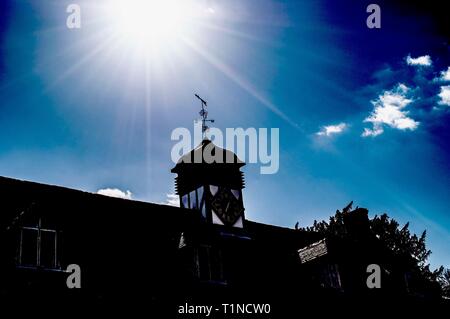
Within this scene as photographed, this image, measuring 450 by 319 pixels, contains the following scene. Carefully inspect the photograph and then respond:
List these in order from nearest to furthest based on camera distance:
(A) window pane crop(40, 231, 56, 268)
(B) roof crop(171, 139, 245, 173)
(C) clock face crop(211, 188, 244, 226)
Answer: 1. (A) window pane crop(40, 231, 56, 268)
2. (C) clock face crop(211, 188, 244, 226)
3. (B) roof crop(171, 139, 245, 173)

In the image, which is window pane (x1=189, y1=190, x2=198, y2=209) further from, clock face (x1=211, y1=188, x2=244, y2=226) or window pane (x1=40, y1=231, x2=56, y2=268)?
window pane (x1=40, y1=231, x2=56, y2=268)

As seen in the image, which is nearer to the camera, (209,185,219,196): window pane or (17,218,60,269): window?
(17,218,60,269): window

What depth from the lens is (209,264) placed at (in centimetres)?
1631

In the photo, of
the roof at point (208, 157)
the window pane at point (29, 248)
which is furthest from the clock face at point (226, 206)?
the window pane at point (29, 248)

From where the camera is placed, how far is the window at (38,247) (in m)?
12.6

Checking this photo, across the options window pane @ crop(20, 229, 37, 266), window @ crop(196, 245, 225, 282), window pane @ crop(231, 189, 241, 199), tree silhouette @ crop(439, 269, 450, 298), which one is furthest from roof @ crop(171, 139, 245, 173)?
tree silhouette @ crop(439, 269, 450, 298)

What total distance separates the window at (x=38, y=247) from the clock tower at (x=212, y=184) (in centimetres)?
691

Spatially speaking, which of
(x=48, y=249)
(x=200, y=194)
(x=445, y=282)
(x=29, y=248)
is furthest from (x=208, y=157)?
(x=445, y=282)

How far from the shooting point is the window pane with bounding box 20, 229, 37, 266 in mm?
12586

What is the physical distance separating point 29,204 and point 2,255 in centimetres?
173
